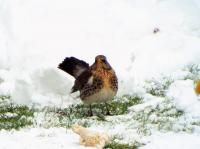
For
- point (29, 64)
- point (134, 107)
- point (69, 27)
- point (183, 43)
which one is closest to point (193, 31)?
point (183, 43)

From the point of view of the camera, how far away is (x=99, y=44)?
12.4m

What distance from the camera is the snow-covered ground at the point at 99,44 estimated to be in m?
10.0

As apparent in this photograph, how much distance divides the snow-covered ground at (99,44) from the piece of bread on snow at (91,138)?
1.89m

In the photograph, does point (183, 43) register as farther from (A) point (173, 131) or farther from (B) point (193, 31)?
(A) point (173, 131)

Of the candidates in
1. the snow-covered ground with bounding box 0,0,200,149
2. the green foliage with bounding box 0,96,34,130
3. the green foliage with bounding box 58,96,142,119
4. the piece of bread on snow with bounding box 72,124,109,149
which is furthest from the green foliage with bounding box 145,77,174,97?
the piece of bread on snow with bounding box 72,124,109,149

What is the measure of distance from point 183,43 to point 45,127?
202 inches

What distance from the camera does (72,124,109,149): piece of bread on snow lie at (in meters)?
6.80

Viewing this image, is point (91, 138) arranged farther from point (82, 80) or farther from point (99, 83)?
point (82, 80)

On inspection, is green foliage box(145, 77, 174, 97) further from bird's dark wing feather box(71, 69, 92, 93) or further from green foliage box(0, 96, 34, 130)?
green foliage box(0, 96, 34, 130)

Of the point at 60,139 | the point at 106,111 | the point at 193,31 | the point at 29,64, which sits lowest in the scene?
the point at 60,139

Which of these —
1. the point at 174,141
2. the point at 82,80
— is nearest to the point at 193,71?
the point at 82,80

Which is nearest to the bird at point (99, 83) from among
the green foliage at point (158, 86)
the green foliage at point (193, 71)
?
the green foliage at point (158, 86)

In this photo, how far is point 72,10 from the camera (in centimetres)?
1338

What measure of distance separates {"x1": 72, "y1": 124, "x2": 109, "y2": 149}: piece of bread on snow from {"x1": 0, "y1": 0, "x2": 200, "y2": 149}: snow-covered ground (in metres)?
1.89
